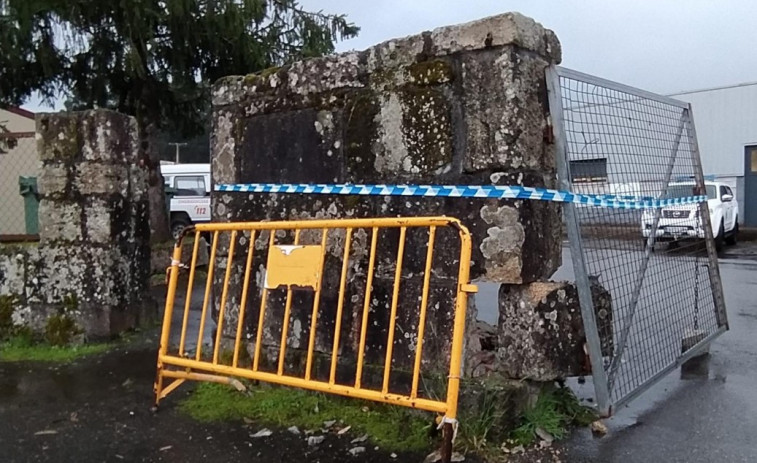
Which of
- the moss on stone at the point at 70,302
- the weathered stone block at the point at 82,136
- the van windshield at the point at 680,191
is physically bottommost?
the moss on stone at the point at 70,302

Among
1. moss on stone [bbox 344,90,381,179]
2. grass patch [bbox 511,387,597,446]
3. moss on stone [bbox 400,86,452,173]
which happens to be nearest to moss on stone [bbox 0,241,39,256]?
moss on stone [bbox 344,90,381,179]

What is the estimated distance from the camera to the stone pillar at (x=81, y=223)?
6207 millimetres

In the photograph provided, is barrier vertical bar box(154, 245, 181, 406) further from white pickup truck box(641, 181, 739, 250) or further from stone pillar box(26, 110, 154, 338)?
white pickup truck box(641, 181, 739, 250)

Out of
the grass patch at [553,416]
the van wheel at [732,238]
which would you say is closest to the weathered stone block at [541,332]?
the grass patch at [553,416]

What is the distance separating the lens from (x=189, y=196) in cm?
2020

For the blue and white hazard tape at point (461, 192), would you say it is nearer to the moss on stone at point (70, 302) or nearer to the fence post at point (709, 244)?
the fence post at point (709, 244)

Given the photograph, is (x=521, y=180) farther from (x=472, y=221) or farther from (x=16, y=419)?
(x=16, y=419)

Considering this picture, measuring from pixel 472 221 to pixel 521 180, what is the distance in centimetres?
34

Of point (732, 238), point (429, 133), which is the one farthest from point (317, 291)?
point (732, 238)

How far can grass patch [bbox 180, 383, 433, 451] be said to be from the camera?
12.4 feet

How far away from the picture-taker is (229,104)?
483cm

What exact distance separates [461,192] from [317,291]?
944 mm

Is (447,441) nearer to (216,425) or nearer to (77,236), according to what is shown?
(216,425)

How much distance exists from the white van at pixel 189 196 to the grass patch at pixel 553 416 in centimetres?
1669
